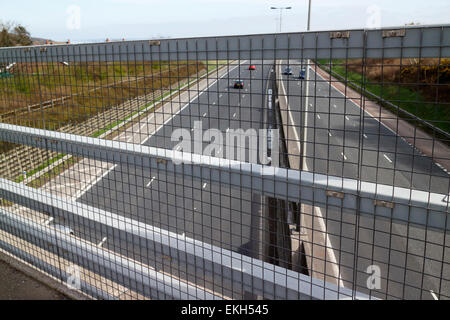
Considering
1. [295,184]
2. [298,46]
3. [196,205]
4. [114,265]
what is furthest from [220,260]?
[196,205]

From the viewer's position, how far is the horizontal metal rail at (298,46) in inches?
71.6

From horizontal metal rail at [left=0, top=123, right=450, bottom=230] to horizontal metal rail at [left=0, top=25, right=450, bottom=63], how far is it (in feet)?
2.33

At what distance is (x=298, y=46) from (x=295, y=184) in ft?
2.71

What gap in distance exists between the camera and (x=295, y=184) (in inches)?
94.5

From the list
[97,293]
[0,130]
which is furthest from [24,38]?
[97,293]

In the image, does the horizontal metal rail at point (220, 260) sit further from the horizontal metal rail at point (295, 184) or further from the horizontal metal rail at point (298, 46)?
the horizontal metal rail at point (298, 46)

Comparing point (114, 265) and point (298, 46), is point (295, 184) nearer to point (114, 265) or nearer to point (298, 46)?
point (298, 46)

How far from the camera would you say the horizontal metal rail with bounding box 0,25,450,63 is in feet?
5.97

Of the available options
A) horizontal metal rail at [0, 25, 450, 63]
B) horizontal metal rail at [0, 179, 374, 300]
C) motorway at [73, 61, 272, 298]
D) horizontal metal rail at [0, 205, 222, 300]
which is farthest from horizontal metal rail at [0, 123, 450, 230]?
horizontal metal rail at [0, 205, 222, 300]

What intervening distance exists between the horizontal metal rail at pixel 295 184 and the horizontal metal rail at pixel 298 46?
2.33ft

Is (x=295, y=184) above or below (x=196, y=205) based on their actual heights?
above

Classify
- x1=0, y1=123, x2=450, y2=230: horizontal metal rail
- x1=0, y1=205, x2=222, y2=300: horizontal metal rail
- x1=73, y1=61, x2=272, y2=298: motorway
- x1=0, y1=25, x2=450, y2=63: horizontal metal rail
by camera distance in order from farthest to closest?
1. x1=0, y1=205, x2=222, y2=300: horizontal metal rail
2. x1=73, y1=61, x2=272, y2=298: motorway
3. x1=0, y1=123, x2=450, y2=230: horizontal metal rail
4. x1=0, y1=25, x2=450, y2=63: horizontal metal rail

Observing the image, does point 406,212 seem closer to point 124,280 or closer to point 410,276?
point 124,280

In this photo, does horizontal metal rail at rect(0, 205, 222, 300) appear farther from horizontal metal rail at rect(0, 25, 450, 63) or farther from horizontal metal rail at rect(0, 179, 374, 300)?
horizontal metal rail at rect(0, 25, 450, 63)
